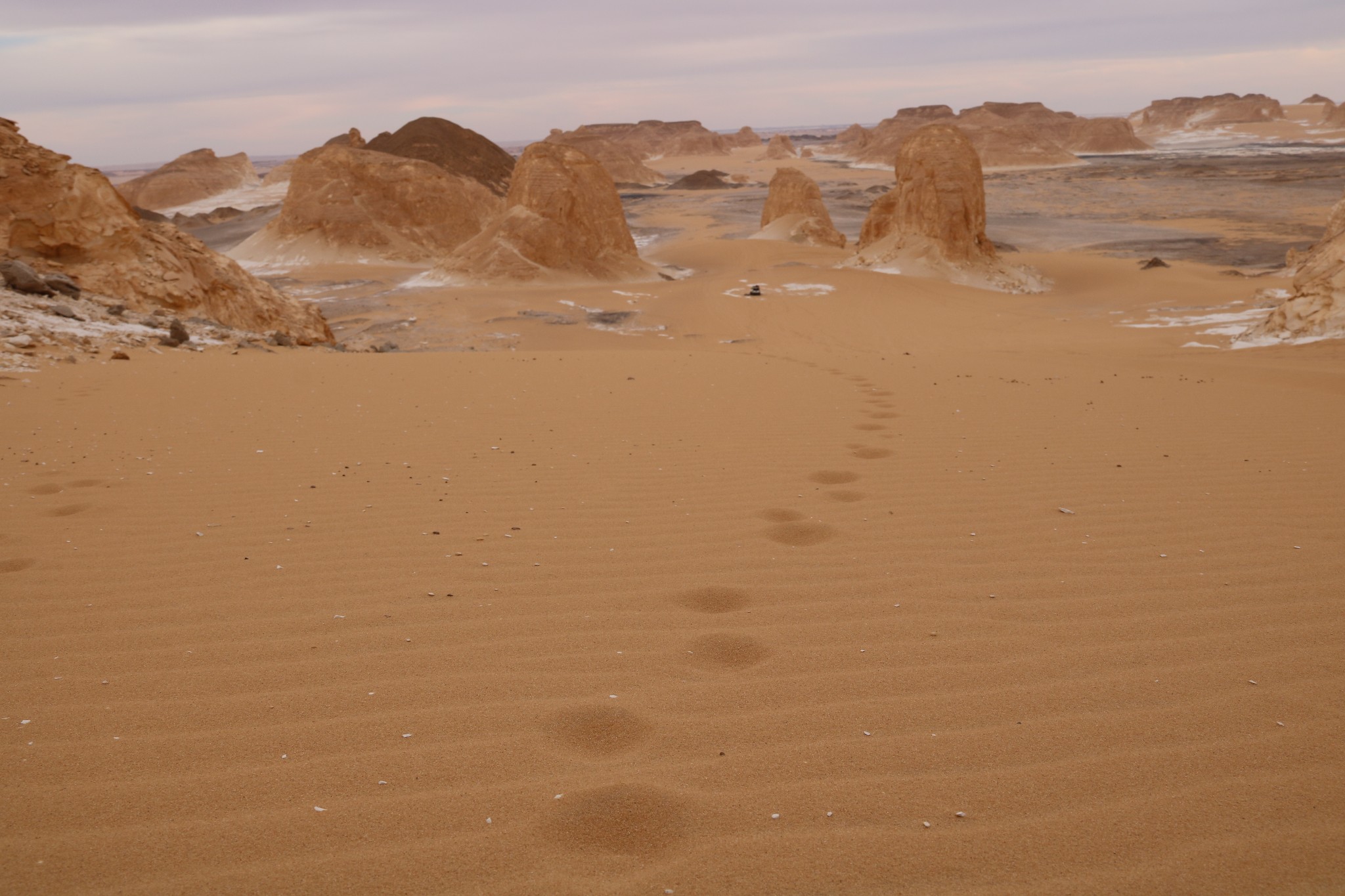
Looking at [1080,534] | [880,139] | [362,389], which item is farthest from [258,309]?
[880,139]

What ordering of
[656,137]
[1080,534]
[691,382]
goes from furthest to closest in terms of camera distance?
[656,137] → [691,382] → [1080,534]

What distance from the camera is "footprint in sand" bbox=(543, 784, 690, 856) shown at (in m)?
1.71

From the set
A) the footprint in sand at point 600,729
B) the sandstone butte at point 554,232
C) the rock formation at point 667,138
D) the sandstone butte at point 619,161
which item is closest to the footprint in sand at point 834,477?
the footprint in sand at point 600,729

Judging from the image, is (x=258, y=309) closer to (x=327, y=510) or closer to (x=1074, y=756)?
(x=327, y=510)

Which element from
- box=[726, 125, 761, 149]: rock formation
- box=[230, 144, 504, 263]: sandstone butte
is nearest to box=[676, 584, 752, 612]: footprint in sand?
box=[230, 144, 504, 263]: sandstone butte

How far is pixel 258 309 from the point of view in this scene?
36.4ft

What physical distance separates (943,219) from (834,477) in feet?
53.8

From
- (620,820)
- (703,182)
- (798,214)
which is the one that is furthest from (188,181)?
(620,820)

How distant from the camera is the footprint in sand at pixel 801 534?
329cm

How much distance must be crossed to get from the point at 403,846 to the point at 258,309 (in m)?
10.8

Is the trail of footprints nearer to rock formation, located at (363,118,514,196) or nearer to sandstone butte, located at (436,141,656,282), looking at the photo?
sandstone butte, located at (436,141,656,282)

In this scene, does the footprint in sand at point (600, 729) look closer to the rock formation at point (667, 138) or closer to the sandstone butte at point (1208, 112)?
the rock formation at point (667, 138)

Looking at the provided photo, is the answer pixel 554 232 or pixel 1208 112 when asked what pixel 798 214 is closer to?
pixel 554 232

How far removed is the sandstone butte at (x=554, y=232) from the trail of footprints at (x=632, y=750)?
17.4 metres
